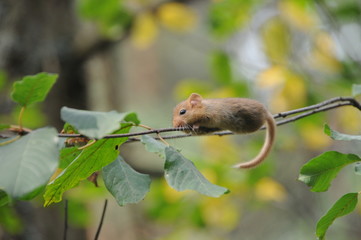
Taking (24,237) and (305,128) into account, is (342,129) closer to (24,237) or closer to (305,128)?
(305,128)

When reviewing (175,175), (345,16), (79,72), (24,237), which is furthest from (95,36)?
(175,175)

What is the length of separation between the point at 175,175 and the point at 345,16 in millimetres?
2500

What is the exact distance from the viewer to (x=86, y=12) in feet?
10.2

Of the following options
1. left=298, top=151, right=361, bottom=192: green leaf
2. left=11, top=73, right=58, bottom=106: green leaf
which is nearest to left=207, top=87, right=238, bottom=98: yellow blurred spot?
left=298, top=151, right=361, bottom=192: green leaf

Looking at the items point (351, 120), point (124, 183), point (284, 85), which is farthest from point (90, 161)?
point (351, 120)

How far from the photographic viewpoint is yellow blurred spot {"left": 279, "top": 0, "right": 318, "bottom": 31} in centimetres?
338

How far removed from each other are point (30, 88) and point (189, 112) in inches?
30.8

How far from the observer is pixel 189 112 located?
1775mm

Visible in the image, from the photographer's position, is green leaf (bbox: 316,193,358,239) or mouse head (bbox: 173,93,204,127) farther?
mouse head (bbox: 173,93,204,127)

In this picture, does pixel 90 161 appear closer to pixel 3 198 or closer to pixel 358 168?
pixel 3 198

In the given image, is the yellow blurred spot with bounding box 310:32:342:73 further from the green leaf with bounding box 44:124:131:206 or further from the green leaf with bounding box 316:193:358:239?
the green leaf with bounding box 44:124:131:206

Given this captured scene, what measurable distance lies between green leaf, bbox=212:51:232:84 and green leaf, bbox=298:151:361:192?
229 cm

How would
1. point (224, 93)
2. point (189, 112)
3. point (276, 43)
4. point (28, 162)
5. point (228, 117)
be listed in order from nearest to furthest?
point (28, 162), point (228, 117), point (189, 112), point (224, 93), point (276, 43)

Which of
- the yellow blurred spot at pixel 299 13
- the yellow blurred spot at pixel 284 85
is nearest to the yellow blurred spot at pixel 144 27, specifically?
the yellow blurred spot at pixel 284 85
